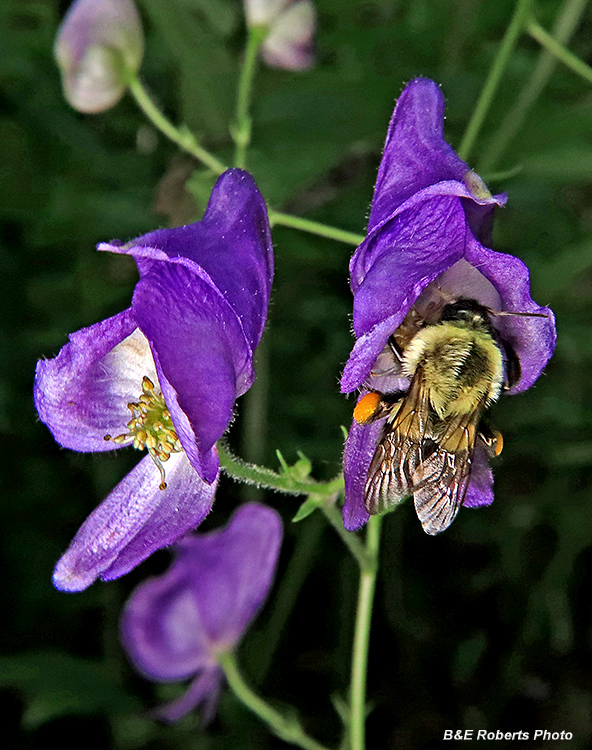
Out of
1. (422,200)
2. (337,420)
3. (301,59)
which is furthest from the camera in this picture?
(337,420)

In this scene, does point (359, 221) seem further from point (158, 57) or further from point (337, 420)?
point (158, 57)

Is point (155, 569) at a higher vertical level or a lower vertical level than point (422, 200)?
lower

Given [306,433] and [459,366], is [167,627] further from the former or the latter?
[459,366]

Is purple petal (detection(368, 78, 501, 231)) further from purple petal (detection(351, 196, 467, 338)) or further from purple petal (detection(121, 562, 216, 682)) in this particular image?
purple petal (detection(121, 562, 216, 682))

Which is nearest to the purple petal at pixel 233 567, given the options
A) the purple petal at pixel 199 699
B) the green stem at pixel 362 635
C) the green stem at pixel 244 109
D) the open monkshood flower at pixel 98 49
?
the purple petal at pixel 199 699

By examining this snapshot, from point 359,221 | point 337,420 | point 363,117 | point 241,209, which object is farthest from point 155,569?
point 241,209

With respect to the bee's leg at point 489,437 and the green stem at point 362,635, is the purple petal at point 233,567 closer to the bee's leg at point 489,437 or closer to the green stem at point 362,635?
the green stem at point 362,635
